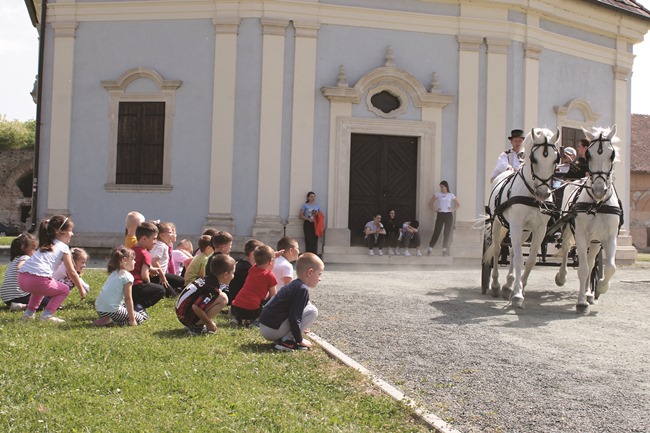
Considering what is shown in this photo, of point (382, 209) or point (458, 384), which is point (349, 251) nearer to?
point (382, 209)

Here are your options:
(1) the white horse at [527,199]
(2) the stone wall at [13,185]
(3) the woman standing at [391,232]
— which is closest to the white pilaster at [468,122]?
(3) the woman standing at [391,232]

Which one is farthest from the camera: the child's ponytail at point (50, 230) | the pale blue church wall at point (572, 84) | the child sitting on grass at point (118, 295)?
the pale blue church wall at point (572, 84)


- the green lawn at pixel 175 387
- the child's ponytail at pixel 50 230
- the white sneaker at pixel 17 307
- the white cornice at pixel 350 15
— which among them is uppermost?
the white cornice at pixel 350 15

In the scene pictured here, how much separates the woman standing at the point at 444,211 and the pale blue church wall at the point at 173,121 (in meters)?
5.72

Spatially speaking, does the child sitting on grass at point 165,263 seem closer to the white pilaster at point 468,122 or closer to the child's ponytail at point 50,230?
the child's ponytail at point 50,230

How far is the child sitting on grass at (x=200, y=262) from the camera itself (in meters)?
9.10

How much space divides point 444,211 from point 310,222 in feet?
11.2

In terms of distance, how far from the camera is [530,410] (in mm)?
4645

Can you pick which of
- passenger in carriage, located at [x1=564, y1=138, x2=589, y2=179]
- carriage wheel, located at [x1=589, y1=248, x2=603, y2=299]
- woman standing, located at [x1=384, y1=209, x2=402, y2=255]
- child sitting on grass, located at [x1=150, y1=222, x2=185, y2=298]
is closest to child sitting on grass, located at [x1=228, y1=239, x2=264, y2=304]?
child sitting on grass, located at [x1=150, y1=222, x2=185, y2=298]

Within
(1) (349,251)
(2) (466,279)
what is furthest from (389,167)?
(2) (466,279)

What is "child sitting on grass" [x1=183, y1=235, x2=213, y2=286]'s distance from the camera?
9102 mm

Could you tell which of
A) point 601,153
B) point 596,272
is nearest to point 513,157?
point 596,272

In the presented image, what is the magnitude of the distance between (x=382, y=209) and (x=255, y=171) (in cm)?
339

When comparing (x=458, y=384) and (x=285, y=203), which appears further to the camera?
(x=285, y=203)
